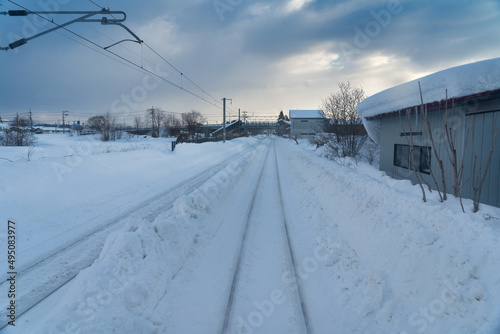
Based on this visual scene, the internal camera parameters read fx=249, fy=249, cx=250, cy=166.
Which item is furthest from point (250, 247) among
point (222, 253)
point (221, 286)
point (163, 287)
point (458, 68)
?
point (458, 68)

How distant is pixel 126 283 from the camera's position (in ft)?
11.7

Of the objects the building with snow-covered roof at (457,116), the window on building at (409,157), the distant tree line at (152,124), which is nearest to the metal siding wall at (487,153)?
the building with snow-covered roof at (457,116)

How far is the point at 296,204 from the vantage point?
30.8ft

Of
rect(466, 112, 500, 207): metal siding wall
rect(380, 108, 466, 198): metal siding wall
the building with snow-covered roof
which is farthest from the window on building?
rect(466, 112, 500, 207): metal siding wall

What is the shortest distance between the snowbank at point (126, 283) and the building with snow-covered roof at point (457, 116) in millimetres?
5120

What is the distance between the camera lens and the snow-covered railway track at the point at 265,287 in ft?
11.3

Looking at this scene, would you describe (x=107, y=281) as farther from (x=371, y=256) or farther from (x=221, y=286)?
(x=371, y=256)

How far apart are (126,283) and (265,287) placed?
218 cm

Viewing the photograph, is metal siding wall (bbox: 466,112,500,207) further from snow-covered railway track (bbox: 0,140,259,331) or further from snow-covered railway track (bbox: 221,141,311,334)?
snow-covered railway track (bbox: 0,140,259,331)

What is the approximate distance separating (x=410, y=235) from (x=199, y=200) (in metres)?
5.49

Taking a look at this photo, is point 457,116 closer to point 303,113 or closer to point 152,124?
point 303,113

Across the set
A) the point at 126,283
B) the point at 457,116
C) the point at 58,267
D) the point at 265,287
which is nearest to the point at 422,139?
the point at 457,116

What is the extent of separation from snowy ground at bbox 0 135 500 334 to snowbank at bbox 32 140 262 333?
0.06ft

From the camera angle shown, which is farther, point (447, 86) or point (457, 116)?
point (457, 116)
